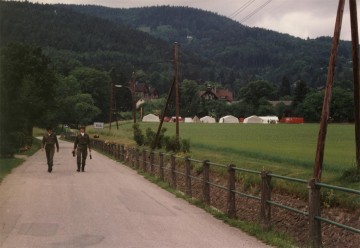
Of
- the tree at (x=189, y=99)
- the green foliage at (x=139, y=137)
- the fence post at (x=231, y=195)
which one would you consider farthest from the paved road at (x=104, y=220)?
the tree at (x=189, y=99)

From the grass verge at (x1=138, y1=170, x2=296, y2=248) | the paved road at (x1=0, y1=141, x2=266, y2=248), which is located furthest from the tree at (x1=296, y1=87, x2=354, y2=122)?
the grass verge at (x1=138, y1=170, x2=296, y2=248)

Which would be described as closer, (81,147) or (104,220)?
(104,220)

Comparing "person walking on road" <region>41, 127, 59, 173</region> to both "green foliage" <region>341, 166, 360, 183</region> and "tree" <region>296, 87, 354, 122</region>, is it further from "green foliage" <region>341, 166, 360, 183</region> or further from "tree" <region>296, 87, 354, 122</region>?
"tree" <region>296, 87, 354, 122</region>

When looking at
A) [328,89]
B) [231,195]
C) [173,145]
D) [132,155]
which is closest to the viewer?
[231,195]

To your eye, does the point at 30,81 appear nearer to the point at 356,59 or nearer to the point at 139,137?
the point at 139,137

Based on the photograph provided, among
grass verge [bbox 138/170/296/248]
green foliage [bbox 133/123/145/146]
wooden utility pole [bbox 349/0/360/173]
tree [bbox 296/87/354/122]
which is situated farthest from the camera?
tree [bbox 296/87/354/122]

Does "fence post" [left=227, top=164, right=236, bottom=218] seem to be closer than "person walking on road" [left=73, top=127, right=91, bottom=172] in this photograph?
Yes

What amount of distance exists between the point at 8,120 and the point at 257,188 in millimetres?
27628

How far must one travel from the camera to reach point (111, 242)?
9.07 m

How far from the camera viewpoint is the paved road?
921cm

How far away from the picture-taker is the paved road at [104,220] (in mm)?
9211

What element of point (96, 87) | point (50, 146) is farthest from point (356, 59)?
point (96, 87)

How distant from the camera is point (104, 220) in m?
11.5

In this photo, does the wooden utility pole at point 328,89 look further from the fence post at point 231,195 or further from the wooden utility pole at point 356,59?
the fence post at point 231,195
